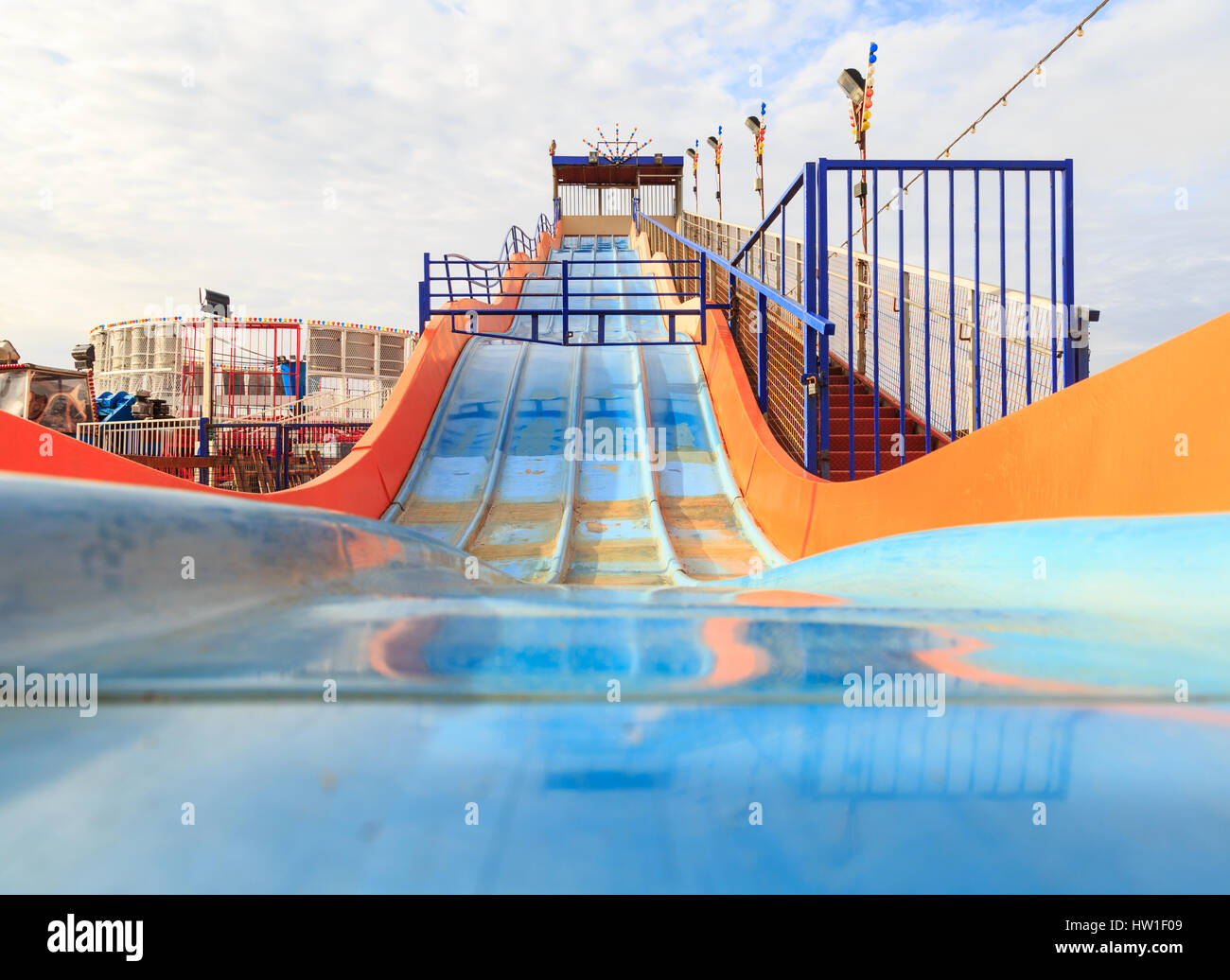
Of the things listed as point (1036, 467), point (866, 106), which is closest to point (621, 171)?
point (866, 106)

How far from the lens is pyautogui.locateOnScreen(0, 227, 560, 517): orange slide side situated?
3.09 metres

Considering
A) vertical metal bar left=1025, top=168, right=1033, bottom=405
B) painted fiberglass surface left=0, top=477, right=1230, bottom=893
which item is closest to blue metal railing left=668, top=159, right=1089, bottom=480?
vertical metal bar left=1025, top=168, right=1033, bottom=405

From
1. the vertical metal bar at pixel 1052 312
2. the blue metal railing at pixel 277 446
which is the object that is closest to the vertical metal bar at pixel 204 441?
the blue metal railing at pixel 277 446

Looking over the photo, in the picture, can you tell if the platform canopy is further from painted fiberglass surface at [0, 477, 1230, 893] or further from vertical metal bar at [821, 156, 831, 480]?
painted fiberglass surface at [0, 477, 1230, 893]

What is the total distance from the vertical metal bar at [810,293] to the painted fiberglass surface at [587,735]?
9.76ft

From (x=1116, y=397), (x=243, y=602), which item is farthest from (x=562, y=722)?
(x=1116, y=397)

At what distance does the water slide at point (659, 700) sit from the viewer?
2.86 ft

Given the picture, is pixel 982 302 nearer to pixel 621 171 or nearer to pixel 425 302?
pixel 425 302

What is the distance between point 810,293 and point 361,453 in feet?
11.8

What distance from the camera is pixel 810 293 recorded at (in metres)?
4.98

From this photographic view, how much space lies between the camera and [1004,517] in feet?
8.76

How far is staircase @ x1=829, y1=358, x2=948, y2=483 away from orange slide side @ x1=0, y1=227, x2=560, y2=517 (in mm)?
3603

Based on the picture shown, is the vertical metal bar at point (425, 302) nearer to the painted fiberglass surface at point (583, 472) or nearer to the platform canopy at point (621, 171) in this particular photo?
the painted fiberglass surface at point (583, 472)

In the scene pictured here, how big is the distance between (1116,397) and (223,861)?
7.81ft
